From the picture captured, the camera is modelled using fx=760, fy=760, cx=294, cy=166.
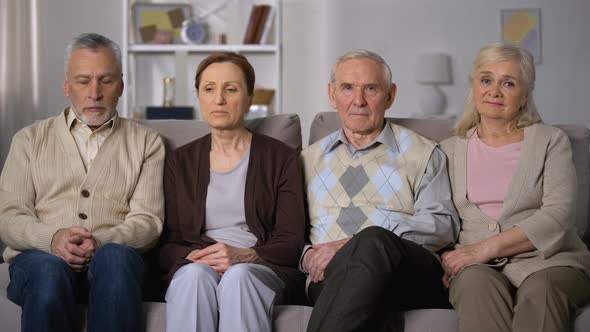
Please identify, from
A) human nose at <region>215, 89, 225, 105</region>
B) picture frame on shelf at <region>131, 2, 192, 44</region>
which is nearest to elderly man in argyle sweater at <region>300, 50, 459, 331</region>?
human nose at <region>215, 89, 225, 105</region>

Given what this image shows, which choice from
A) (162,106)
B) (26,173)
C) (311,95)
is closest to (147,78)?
(162,106)

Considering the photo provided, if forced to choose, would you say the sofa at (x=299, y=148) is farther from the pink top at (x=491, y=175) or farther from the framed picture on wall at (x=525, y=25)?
the framed picture on wall at (x=525, y=25)

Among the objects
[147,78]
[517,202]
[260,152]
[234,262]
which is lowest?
[234,262]

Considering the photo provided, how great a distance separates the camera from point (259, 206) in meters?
2.36

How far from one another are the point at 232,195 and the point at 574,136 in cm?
114

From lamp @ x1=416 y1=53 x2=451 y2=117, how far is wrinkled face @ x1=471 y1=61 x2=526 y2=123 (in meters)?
2.95

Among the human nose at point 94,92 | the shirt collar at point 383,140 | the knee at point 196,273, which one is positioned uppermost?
the human nose at point 94,92

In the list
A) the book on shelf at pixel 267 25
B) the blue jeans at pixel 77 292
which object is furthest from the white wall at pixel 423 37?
the blue jeans at pixel 77 292

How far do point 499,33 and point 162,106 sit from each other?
244cm

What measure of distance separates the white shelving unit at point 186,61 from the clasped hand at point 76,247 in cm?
295

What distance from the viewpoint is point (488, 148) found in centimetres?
239

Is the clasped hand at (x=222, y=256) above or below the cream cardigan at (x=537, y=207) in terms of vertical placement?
below

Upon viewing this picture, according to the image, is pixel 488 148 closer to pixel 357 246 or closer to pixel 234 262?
pixel 357 246

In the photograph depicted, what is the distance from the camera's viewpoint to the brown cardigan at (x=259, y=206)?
2.30 metres
